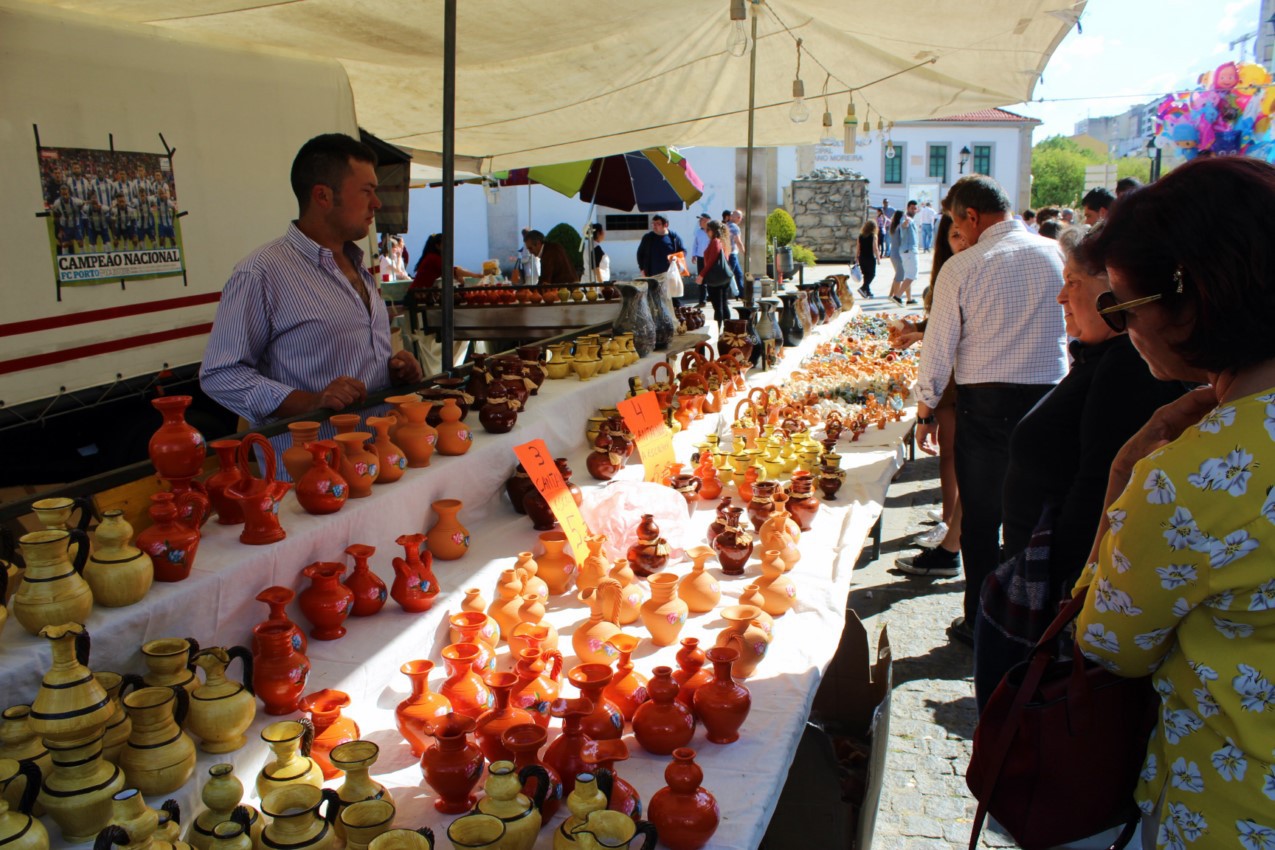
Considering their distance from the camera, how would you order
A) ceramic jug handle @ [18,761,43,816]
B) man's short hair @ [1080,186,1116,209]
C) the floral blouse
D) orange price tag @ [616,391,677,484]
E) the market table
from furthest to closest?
man's short hair @ [1080,186,1116,209] < orange price tag @ [616,391,677,484] < the market table < ceramic jug handle @ [18,761,43,816] < the floral blouse

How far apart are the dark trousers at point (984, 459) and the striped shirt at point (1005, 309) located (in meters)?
0.06

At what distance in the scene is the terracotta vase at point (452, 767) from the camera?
1.65m

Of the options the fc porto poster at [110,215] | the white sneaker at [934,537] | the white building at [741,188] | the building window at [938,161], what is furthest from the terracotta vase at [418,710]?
the building window at [938,161]

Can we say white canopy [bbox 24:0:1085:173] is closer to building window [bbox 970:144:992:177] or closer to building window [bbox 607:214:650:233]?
building window [bbox 607:214:650:233]

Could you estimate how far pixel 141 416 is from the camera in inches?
177

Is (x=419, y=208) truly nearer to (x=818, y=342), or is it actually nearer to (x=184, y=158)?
(x=818, y=342)

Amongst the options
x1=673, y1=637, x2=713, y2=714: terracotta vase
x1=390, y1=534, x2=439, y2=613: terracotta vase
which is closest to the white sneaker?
x1=673, y1=637, x2=713, y2=714: terracotta vase

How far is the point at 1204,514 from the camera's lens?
1221 millimetres

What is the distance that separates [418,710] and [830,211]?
29.0m

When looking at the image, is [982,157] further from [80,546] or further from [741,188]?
[80,546]

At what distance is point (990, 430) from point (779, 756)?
2309 millimetres

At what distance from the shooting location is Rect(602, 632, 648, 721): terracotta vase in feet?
6.55

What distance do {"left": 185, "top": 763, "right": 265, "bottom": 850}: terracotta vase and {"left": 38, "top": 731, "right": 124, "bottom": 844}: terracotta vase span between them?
13 centimetres

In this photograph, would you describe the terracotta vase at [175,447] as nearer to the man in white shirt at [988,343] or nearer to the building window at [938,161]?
the man in white shirt at [988,343]
